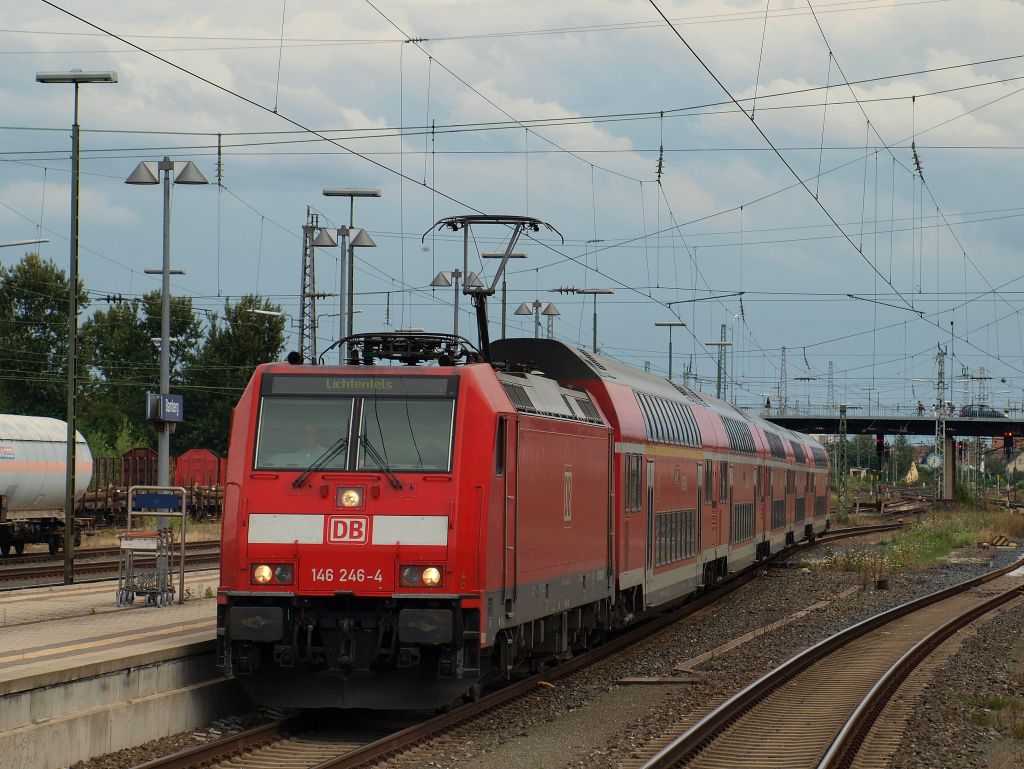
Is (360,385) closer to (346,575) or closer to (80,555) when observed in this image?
(346,575)

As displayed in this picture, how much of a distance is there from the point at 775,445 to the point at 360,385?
25927 mm

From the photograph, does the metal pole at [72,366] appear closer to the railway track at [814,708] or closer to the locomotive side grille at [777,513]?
the railway track at [814,708]

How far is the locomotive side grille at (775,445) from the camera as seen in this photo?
3709cm

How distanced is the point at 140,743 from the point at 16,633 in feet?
14.6

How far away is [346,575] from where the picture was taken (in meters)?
12.9

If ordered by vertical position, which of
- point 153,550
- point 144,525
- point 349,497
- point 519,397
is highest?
point 519,397

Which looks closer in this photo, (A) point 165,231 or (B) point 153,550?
(B) point 153,550

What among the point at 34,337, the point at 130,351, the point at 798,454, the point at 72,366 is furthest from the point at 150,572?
the point at 130,351

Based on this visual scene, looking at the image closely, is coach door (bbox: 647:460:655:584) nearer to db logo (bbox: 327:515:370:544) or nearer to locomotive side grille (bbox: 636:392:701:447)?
locomotive side grille (bbox: 636:392:701:447)

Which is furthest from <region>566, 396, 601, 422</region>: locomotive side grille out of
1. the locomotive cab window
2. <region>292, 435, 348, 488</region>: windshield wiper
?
<region>292, 435, 348, 488</region>: windshield wiper

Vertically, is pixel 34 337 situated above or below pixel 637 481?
above

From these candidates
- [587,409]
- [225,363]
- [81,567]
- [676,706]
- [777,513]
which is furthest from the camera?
[225,363]

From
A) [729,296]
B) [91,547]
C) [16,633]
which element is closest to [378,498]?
[16,633]

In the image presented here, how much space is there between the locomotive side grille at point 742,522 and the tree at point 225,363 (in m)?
45.0
